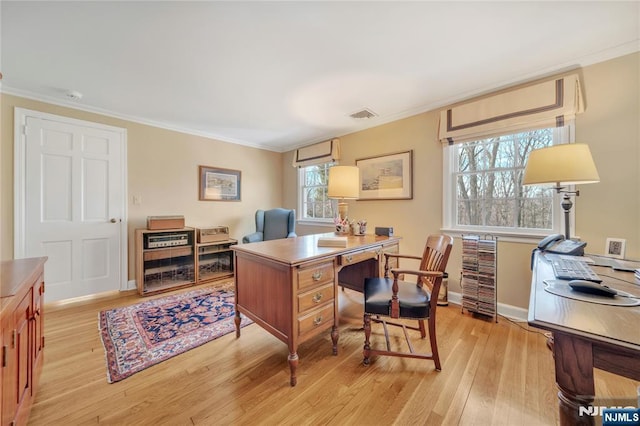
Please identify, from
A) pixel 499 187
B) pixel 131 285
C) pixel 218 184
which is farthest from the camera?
pixel 218 184

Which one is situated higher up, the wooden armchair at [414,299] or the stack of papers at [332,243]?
the stack of papers at [332,243]

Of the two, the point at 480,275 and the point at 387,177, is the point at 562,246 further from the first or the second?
the point at 387,177

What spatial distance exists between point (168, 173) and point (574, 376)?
4.20 meters

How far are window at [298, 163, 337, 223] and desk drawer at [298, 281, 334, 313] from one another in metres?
2.51

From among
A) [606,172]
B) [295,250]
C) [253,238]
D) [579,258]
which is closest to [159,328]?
[295,250]

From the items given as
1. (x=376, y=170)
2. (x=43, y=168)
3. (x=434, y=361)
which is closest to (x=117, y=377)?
(x=434, y=361)

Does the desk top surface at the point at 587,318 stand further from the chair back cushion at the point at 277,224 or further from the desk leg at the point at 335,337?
the chair back cushion at the point at 277,224

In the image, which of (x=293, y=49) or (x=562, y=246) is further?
(x=293, y=49)

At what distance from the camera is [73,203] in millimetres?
2791

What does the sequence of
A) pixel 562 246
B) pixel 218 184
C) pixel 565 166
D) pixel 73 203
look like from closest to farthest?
pixel 565 166, pixel 562 246, pixel 73 203, pixel 218 184

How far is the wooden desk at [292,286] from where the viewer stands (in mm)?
1472

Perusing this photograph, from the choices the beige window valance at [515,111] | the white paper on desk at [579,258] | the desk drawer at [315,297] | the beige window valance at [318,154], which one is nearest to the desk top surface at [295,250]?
the desk drawer at [315,297]

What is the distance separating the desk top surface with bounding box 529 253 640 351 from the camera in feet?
1.98

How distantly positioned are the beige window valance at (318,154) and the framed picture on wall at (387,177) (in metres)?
0.49
